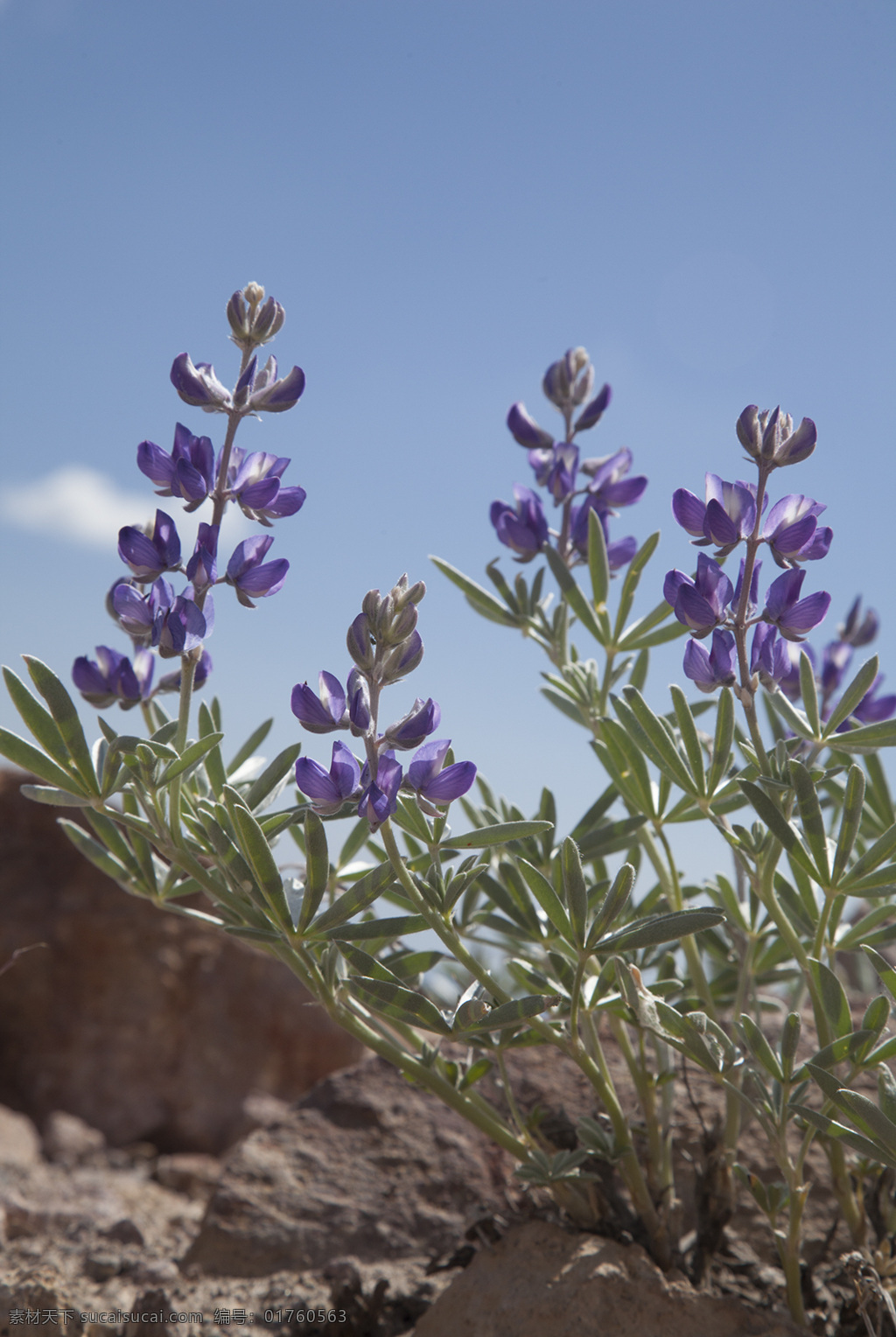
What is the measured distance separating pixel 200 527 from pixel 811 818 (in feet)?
3.73

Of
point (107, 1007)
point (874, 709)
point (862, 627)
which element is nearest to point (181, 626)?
point (874, 709)

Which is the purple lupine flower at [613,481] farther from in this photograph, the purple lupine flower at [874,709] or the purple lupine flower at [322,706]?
the purple lupine flower at [322,706]

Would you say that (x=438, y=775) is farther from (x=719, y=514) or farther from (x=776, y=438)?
(x=776, y=438)

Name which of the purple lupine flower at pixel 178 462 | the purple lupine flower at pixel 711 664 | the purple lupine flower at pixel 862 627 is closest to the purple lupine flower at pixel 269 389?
the purple lupine flower at pixel 178 462

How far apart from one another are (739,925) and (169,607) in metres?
1.21

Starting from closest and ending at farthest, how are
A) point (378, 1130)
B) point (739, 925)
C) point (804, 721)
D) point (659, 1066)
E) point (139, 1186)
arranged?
point (804, 721) → point (739, 925) → point (659, 1066) → point (378, 1130) → point (139, 1186)

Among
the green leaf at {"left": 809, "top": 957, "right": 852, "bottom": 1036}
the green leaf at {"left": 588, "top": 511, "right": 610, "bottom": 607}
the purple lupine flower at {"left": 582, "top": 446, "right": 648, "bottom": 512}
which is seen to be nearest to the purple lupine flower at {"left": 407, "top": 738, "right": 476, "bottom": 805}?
the green leaf at {"left": 809, "top": 957, "right": 852, "bottom": 1036}

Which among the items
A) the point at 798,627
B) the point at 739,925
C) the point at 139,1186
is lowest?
the point at 139,1186

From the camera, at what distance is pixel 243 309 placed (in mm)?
1871

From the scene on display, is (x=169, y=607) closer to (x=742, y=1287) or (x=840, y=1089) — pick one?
(x=840, y=1089)

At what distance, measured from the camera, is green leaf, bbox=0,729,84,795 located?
167 cm

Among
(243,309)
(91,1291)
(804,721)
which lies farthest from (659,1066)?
(243,309)

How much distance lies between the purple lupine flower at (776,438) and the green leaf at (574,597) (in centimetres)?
53

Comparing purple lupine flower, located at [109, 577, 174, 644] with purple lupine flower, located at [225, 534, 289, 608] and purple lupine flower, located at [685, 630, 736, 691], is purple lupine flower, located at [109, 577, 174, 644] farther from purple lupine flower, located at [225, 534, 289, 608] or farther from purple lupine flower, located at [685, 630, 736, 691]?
purple lupine flower, located at [685, 630, 736, 691]
